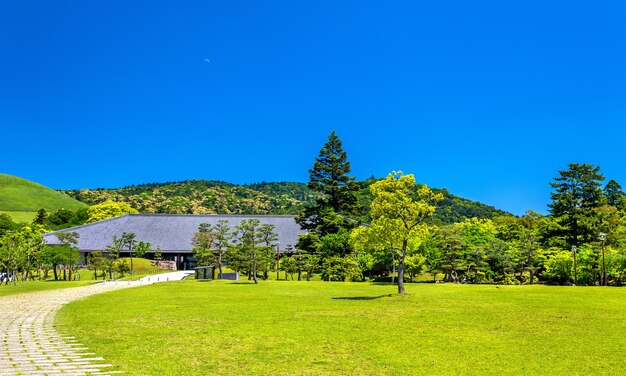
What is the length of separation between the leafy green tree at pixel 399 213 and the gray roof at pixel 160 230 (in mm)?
50438

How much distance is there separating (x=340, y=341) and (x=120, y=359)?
19.7 ft

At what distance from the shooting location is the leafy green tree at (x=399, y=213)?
28750mm

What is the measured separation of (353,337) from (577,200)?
171 feet

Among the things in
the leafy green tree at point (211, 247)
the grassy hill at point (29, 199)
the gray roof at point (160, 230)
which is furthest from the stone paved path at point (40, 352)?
the grassy hill at point (29, 199)

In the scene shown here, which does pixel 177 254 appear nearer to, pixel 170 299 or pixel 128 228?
pixel 128 228

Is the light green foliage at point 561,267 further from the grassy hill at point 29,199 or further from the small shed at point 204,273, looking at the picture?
the grassy hill at point 29,199

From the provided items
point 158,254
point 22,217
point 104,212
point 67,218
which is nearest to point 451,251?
point 158,254

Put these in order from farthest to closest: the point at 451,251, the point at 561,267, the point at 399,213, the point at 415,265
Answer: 1. the point at 415,265
2. the point at 451,251
3. the point at 561,267
4. the point at 399,213

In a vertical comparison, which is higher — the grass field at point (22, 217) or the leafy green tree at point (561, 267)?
the grass field at point (22, 217)

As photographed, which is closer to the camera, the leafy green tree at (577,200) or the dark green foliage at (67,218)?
the leafy green tree at (577,200)

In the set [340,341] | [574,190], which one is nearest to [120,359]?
[340,341]

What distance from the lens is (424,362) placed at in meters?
11.9

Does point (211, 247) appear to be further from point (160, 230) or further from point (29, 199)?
point (29, 199)

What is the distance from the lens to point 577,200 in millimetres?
57812
